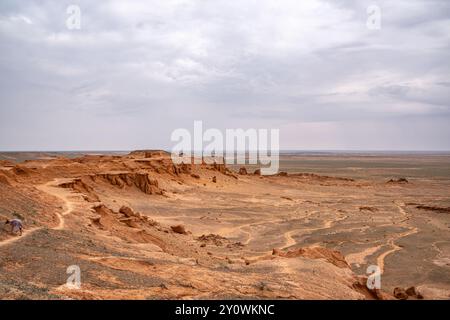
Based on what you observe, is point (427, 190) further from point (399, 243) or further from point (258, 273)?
point (258, 273)

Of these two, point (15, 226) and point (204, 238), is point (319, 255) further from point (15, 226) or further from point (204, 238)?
point (15, 226)

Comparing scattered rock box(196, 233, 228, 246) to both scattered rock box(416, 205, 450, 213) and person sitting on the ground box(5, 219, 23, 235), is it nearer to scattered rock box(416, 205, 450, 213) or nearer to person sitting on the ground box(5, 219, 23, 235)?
person sitting on the ground box(5, 219, 23, 235)

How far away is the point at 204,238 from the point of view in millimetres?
21516

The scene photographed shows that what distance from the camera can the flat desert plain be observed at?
31.8 feet

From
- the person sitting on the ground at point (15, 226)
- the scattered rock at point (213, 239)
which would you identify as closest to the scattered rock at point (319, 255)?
the scattered rock at point (213, 239)

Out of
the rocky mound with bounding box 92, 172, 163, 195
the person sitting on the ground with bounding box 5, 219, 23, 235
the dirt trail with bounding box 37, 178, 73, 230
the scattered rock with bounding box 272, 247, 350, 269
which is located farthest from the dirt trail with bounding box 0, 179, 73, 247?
the scattered rock with bounding box 272, 247, 350, 269

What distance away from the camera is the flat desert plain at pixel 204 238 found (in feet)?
31.8

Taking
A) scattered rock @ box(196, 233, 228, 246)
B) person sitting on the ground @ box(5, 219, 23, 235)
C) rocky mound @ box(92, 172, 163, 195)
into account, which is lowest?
scattered rock @ box(196, 233, 228, 246)

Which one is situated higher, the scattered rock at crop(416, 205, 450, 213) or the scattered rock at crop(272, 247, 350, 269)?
the scattered rock at crop(272, 247, 350, 269)

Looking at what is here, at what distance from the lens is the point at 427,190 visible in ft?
169

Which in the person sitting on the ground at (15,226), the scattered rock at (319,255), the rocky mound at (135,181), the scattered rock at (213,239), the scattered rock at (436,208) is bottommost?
the scattered rock at (436,208)

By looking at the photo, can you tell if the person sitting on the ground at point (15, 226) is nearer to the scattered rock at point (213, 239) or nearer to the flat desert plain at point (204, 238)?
the flat desert plain at point (204, 238)

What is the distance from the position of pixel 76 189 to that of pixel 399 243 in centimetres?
1939
